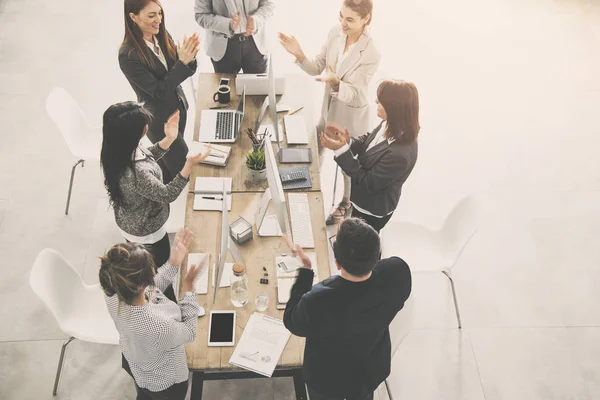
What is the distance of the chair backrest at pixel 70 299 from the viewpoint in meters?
3.25

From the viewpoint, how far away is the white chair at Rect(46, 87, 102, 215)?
4309 millimetres

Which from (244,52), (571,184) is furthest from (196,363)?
(571,184)

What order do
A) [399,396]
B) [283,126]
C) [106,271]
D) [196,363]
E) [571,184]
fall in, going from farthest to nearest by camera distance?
[571,184] → [283,126] → [399,396] → [196,363] → [106,271]

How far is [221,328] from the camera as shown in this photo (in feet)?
10.3

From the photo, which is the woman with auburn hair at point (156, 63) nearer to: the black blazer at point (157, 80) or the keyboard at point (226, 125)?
the black blazer at point (157, 80)

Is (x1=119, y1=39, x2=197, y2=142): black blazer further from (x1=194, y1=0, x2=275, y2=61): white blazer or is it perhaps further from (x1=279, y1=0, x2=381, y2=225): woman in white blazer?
(x1=279, y1=0, x2=381, y2=225): woman in white blazer

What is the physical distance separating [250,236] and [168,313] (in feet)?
2.85

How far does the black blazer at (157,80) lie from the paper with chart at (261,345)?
1.63 meters

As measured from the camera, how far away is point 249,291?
3.32 meters

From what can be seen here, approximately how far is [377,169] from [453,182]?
192cm

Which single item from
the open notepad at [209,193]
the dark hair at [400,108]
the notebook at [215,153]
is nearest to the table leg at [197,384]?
the open notepad at [209,193]

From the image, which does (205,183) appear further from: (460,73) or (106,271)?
(460,73)

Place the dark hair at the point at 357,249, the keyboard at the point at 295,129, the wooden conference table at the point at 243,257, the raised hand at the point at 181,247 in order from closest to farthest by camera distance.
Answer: the dark hair at the point at 357,249 < the wooden conference table at the point at 243,257 < the raised hand at the point at 181,247 < the keyboard at the point at 295,129

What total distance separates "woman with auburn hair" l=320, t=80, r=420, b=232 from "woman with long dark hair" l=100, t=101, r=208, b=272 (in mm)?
916
